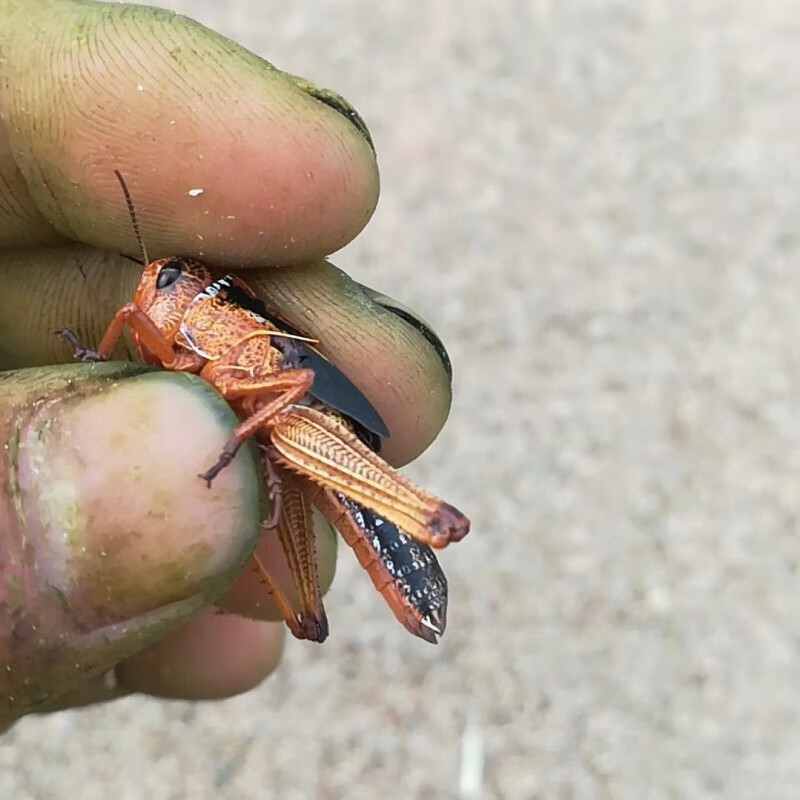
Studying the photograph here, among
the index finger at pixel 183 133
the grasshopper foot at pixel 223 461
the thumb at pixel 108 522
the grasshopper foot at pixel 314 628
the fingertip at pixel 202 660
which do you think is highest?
the index finger at pixel 183 133

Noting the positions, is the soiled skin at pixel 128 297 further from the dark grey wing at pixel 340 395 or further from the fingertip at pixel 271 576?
the dark grey wing at pixel 340 395

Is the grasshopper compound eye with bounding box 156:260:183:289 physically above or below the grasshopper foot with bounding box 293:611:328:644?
above

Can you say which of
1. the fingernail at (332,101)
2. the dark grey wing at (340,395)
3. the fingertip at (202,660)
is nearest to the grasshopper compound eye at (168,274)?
the dark grey wing at (340,395)

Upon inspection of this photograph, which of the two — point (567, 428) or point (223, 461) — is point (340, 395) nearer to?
point (223, 461)

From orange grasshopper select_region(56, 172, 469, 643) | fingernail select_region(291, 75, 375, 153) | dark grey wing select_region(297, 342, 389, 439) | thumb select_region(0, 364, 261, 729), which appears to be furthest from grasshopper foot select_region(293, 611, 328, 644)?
fingernail select_region(291, 75, 375, 153)

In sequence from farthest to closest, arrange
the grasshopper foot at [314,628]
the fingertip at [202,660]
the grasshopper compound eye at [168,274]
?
the fingertip at [202,660]
the grasshopper foot at [314,628]
the grasshopper compound eye at [168,274]

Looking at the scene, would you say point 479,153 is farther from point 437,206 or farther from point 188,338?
point 188,338

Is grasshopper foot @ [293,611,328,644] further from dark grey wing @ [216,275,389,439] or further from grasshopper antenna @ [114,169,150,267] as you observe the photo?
grasshopper antenna @ [114,169,150,267]

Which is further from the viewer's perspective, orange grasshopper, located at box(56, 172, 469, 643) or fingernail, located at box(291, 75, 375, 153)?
fingernail, located at box(291, 75, 375, 153)
